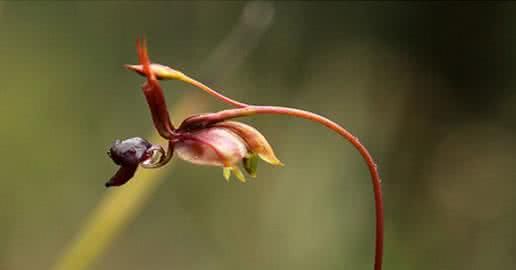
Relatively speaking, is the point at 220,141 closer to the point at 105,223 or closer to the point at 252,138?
the point at 252,138

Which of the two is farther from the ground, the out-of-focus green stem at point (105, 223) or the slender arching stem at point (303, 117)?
the slender arching stem at point (303, 117)

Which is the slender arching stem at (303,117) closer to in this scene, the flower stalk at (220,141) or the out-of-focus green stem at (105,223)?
the flower stalk at (220,141)

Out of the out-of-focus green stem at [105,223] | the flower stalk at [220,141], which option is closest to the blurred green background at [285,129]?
the out-of-focus green stem at [105,223]

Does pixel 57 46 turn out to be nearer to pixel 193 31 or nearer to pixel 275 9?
pixel 193 31

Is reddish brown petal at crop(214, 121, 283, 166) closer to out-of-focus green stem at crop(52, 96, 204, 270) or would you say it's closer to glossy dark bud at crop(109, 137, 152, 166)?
glossy dark bud at crop(109, 137, 152, 166)

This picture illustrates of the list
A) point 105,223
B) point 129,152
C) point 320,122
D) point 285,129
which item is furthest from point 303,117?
point 285,129

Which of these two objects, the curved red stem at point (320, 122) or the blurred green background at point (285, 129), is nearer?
the curved red stem at point (320, 122)

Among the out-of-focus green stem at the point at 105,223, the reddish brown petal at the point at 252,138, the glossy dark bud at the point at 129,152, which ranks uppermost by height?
the reddish brown petal at the point at 252,138

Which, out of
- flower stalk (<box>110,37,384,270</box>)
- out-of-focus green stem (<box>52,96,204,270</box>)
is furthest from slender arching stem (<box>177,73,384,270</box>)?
out-of-focus green stem (<box>52,96,204,270</box>)

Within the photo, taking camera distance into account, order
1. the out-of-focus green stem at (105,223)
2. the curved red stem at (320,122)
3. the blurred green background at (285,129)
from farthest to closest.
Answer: the blurred green background at (285,129)
the out-of-focus green stem at (105,223)
the curved red stem at (320,122)

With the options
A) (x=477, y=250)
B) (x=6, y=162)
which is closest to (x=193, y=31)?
(x=6, y=162)

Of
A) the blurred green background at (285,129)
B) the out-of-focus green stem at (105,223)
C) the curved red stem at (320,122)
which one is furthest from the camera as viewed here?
the blurred green background at (285,129)
